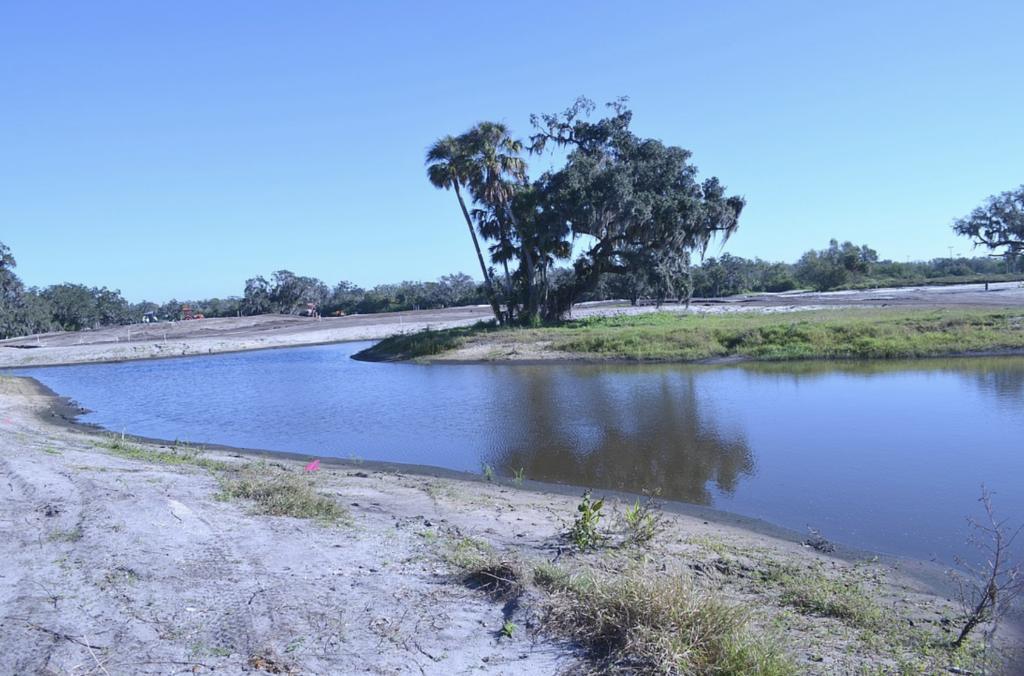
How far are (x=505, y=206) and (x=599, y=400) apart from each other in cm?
2074

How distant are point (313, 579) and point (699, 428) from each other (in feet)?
37.8

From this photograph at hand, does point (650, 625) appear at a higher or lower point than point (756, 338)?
lower

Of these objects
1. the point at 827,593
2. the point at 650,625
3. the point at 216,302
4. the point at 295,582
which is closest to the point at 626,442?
the point at 827,593

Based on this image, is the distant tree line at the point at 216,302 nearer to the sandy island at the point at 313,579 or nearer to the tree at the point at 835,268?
the tree at the point at 835,268

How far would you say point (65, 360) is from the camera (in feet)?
151

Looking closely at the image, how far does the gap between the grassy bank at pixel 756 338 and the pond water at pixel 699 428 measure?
1.96 metres

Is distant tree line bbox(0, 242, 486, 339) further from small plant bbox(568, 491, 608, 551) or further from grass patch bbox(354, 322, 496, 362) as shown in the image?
small plant bbox(568, 491, 608, 551)

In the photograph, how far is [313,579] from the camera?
595 cm

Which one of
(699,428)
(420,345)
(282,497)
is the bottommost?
(699,428)

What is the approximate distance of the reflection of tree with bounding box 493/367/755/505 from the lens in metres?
12.0

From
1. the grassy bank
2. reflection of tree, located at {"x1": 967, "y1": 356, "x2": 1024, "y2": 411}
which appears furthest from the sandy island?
the grassy bank

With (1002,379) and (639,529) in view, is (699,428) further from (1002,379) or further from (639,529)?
(1002,379)

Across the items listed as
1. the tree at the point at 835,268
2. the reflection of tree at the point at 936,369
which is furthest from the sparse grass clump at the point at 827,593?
the tree at the point at 835,268

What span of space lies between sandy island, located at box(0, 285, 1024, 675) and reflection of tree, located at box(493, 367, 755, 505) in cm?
195
